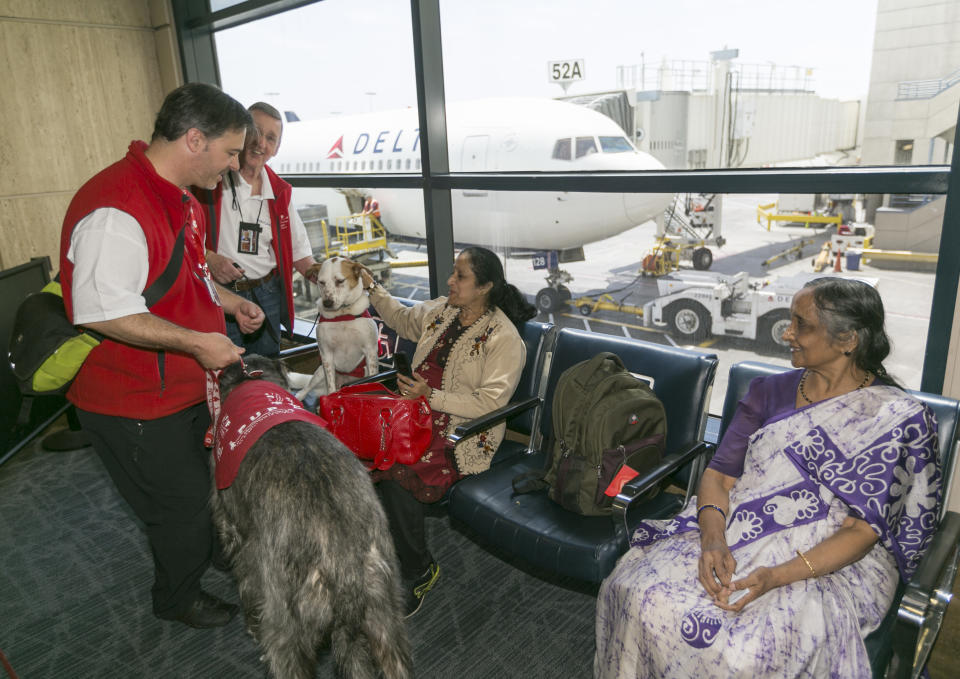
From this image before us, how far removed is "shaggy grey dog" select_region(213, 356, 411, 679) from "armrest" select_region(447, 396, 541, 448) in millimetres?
642

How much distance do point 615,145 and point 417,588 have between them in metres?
2.68

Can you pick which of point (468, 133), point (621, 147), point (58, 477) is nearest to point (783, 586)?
point (621, 147)

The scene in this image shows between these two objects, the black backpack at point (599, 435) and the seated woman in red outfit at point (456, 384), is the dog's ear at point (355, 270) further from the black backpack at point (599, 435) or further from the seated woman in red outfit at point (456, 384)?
the black backpack at point (599, 435)

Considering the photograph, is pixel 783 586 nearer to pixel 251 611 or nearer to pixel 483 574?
pixel 483 574

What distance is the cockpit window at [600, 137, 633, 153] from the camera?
3.43 m

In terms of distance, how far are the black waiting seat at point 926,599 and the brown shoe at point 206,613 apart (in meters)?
2.21

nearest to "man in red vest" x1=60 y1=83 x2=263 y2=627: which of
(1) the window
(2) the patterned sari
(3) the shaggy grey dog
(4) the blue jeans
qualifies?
(3) the shaggy grey dog

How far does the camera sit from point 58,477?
3.80 m

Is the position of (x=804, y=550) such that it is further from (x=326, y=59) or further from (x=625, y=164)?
(x=326, y=59)

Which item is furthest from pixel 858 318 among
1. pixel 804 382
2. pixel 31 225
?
pixel 31 225

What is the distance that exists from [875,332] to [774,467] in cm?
48

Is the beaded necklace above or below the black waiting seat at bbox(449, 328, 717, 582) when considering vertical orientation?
Answer: above

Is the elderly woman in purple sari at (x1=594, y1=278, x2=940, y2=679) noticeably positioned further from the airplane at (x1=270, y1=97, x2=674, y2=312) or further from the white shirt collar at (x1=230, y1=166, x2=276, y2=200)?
the white shirt collar at (x1=230, y1=166, x2=276, y2=200)

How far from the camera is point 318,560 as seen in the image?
1.59m
